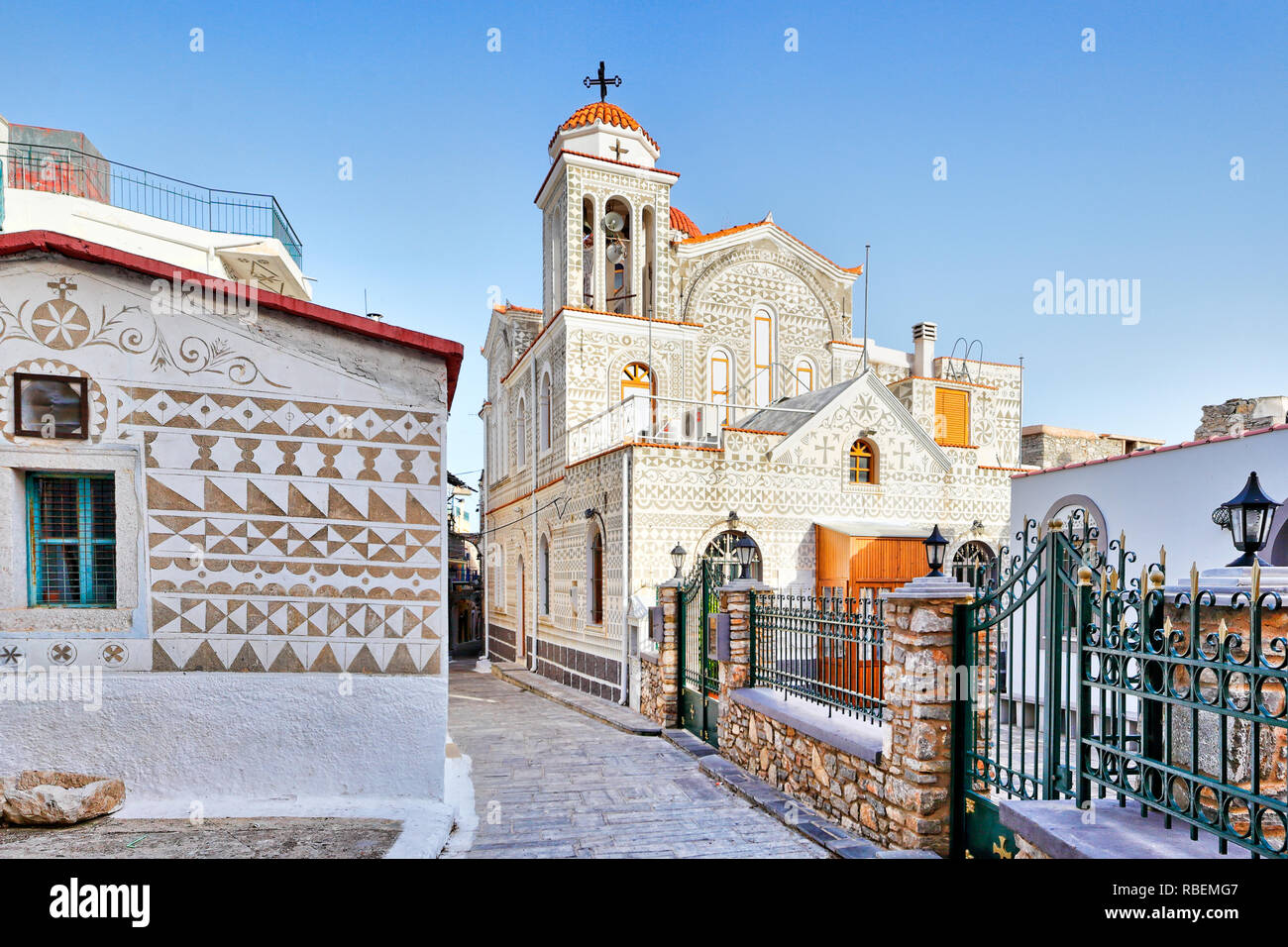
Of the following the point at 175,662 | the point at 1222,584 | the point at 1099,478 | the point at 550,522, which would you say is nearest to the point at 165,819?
the point at 175,662

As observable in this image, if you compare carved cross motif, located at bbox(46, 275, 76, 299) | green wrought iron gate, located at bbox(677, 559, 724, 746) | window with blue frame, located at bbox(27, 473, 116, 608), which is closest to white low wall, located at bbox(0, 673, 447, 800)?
window with blue frame, located at bbox(27, 473, 116, 608)

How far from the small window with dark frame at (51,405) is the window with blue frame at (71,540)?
14.0 inches

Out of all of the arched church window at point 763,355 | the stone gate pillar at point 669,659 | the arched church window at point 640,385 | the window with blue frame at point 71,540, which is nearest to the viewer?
the window with blue frame at point 71,540

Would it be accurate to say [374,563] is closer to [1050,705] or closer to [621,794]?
[621,794]

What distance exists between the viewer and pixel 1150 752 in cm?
319

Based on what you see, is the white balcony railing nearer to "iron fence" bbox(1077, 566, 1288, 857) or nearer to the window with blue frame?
the window with blue frame

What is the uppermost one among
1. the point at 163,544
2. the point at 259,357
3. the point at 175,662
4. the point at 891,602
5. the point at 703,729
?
the point at 259,357

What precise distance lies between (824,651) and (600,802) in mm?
2624

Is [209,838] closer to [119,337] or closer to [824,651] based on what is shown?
[119,337]

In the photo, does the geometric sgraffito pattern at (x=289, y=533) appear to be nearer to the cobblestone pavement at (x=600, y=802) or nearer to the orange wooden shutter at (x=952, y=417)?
the cobblestone pavement at (x=600, y=802)

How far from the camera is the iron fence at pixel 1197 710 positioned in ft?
8.64

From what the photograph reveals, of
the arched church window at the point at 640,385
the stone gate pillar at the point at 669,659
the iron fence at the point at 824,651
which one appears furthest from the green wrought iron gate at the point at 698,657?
the arched church window at the point at 640,385

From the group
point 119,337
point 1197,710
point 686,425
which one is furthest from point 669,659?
point 1197,710

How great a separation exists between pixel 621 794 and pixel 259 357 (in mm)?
5273
